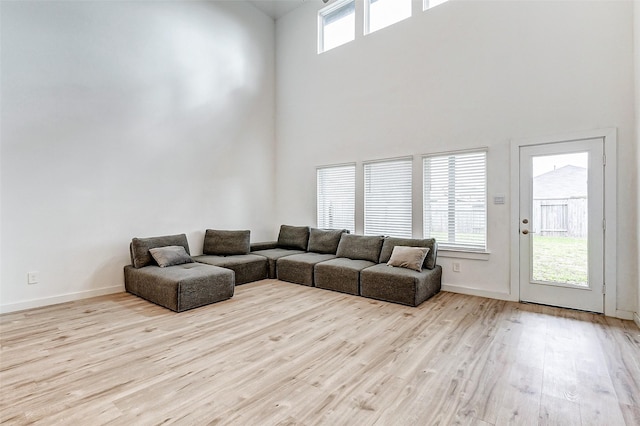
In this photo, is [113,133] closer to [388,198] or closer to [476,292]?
[388,198]

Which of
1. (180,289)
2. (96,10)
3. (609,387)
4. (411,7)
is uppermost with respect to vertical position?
(411,7)

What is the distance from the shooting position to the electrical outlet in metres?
3.74

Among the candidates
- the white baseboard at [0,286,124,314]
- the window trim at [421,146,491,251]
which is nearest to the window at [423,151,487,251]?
the window trim at [421,146,491,251]

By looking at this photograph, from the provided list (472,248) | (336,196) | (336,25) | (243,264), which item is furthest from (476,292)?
(336,25)

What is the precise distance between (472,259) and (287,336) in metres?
2.88

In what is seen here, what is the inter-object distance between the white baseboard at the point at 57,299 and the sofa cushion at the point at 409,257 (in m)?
4.02

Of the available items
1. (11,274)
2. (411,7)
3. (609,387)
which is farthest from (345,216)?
(11,274)

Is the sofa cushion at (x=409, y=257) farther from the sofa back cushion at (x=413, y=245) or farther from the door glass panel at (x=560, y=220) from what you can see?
the door glass panel at (x=560, y=220)

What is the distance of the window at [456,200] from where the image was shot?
4.31 m

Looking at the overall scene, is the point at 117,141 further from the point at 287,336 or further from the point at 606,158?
the point at 606,158

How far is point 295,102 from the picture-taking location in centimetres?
652

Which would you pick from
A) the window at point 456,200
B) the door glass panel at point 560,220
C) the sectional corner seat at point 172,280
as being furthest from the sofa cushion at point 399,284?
the sectional corner seat at point 172,280

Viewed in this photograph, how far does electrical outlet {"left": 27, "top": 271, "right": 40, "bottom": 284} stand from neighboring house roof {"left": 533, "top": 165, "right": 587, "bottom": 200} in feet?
20.7

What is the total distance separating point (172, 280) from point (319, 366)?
7.21ft
